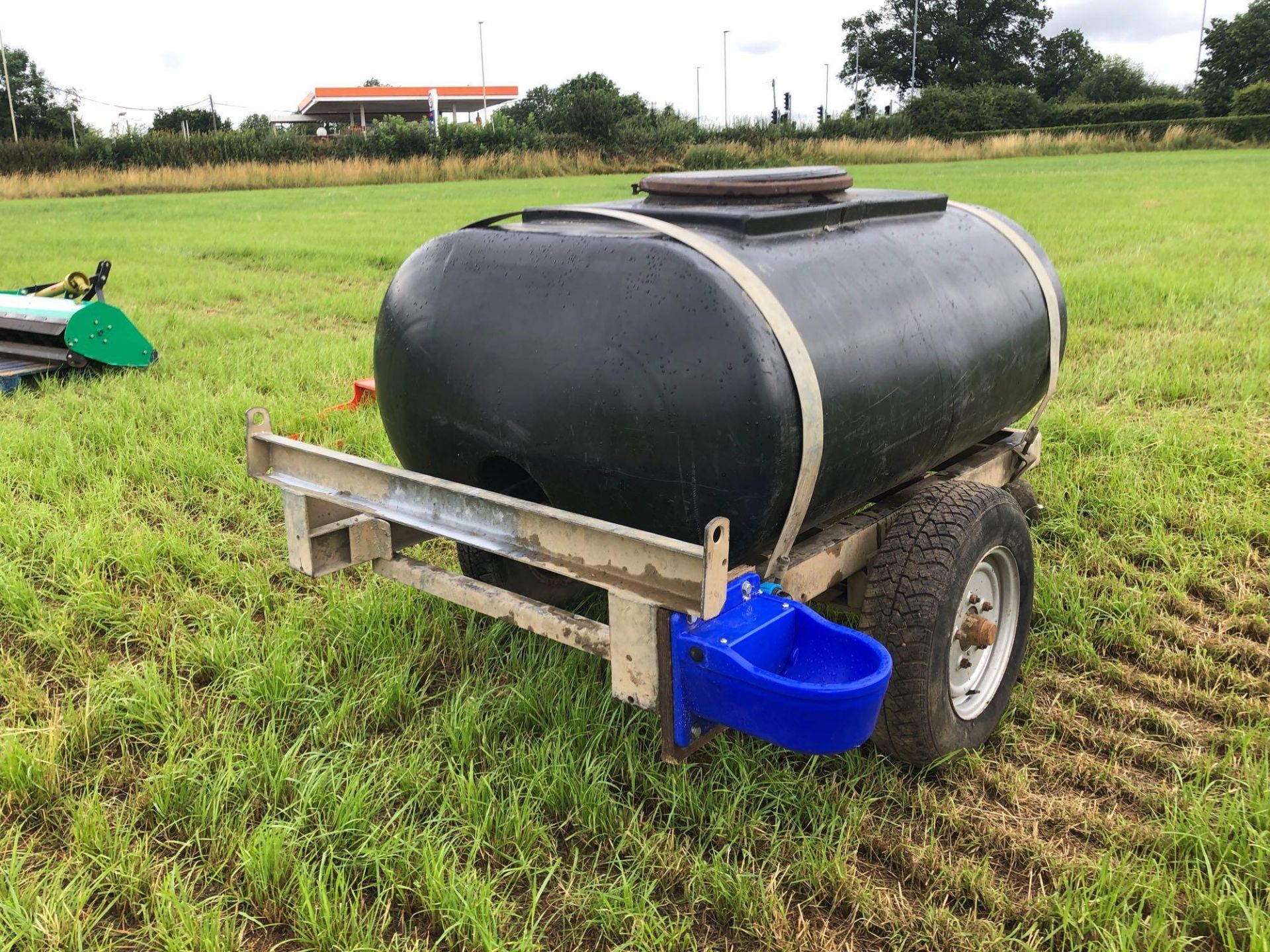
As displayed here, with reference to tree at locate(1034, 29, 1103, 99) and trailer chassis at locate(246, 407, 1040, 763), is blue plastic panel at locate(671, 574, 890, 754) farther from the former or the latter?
tree at locate(1034, 29, 1103, 99)

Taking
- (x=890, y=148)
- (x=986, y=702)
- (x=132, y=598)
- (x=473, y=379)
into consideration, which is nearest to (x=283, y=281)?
(x=132, y=598)

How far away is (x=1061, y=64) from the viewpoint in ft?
210

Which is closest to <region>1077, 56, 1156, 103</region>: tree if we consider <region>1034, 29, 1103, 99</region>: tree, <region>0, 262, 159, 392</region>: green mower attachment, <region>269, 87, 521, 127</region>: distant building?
<region>1034, 29, 1103, 99</region>: tree

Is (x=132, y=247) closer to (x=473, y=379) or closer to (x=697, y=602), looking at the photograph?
(x=473, y=379)

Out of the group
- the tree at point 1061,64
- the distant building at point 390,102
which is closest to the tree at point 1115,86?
the tree at point 1061,64

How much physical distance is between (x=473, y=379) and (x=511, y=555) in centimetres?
55

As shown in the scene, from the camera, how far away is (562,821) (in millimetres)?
2240

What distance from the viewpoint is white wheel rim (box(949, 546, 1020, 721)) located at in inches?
101

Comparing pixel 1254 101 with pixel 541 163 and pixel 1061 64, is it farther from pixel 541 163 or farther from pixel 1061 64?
pixel 541 163

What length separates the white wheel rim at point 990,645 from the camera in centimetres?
256

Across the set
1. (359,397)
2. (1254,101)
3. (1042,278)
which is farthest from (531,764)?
(1254,101)

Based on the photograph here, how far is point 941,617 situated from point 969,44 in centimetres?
6862

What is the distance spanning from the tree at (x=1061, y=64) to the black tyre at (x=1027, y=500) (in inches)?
2698

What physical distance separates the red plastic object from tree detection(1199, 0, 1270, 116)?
6109cm
